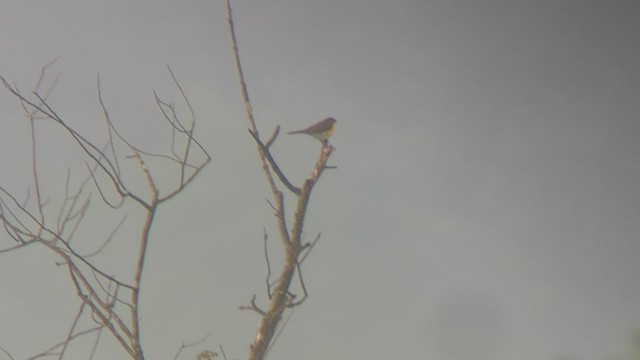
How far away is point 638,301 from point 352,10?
890mm

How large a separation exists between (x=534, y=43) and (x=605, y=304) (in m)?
0.60

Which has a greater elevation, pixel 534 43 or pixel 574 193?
pixel 534 43

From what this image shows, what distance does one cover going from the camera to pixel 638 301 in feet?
4.71

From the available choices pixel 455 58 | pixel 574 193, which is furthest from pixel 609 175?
pixel 455 58

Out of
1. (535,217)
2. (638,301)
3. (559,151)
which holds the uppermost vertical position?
(559,151)

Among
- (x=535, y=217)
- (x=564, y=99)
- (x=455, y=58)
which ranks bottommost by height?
(x=535, y=217)

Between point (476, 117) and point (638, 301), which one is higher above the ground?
point (476, 117)

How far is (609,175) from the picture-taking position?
1.52m

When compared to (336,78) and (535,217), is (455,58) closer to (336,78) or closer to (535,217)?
(336,78)

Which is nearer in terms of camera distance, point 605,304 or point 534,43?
point 605,304

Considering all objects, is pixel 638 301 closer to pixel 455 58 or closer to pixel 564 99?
pixel 564 99

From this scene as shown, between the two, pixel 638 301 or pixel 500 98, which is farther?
pixel 500 98

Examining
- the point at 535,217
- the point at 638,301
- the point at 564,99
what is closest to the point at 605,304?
the point at 638,301

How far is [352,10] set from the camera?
5.05 feet
